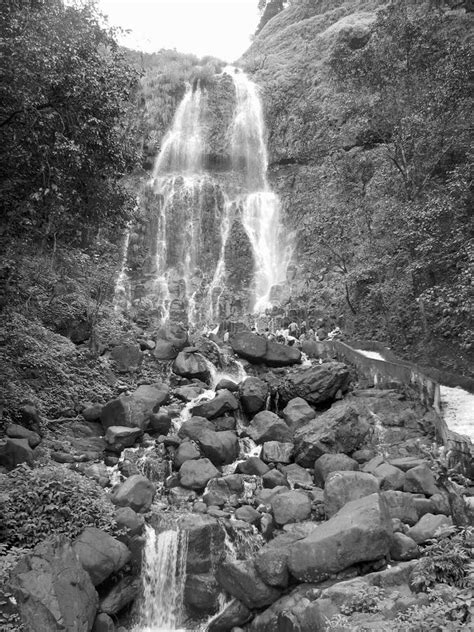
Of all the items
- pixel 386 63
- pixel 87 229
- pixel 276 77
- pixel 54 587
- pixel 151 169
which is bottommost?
pixel 54 587

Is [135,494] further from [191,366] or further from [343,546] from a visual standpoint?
[191,366]

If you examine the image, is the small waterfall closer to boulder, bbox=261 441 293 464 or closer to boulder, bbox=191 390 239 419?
boulder, bbox=261 441 293 464

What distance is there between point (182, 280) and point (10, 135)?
22.2 meters

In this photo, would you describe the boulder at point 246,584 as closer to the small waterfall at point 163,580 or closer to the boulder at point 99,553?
the small waterfall at point 163,580

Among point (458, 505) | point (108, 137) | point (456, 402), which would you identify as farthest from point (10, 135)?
point (456, 402)

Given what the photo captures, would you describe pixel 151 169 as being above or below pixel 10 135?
above

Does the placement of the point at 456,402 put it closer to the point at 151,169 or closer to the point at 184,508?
the point at 184,508

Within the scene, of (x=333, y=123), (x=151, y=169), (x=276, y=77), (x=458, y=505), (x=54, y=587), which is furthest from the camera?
(x=276, y=77)

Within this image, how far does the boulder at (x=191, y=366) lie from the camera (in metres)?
17.0

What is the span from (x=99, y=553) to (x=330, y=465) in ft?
18.3

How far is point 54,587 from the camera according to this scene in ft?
20.6

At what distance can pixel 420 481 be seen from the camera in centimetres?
935

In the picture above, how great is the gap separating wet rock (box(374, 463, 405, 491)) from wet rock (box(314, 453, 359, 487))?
0.91 metres

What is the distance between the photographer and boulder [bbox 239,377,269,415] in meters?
14.8
